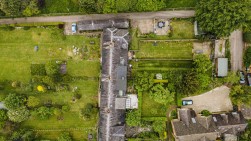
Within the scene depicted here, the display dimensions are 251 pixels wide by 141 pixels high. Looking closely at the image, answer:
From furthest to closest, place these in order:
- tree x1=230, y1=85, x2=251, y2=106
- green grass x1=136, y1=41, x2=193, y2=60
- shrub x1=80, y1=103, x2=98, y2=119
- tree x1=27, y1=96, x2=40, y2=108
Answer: green grass x1=136, y1=41, x2=193, y2=60
shrub x1=80, y1=103, x2=98, y2=119
tree x1=27, y1=96, x2=40, y2=108
tree x1=230, y1=85, x2=251, y2=106

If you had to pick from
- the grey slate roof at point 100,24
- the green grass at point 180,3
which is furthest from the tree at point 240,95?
the grey slate roof at point 100,24

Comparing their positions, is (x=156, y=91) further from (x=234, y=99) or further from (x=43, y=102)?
(x=43, y=102)

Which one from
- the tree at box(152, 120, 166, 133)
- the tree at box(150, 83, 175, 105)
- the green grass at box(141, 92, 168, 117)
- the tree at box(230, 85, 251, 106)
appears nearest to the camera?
the tree at box(230, 85, 251, 106)

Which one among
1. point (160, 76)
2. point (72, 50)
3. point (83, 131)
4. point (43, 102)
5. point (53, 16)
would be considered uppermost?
point (53, 16)

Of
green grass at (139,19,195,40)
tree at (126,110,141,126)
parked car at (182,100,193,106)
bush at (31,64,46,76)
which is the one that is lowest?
tree at (126,110,141,126)

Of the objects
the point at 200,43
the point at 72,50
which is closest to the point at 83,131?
the point at 72,50

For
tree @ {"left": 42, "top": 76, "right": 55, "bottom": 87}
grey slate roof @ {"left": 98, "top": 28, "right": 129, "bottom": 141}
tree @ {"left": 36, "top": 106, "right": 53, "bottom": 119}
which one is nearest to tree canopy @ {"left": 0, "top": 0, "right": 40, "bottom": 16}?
tree @ {"left": 42, "top": 76, "right": 55, "bottom": 87}

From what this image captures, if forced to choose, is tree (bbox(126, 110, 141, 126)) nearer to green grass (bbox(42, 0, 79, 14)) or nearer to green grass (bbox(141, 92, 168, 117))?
green grass (bbox(141, 92, 168, 117))
